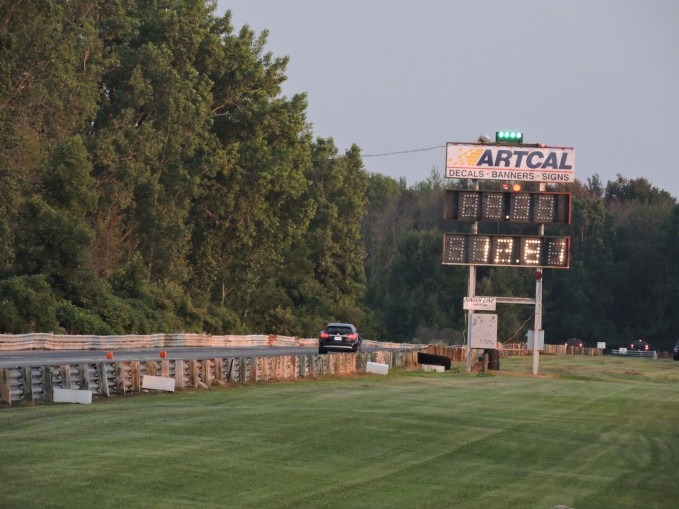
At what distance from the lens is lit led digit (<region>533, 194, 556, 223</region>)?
46938mm

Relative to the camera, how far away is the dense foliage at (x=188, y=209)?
2613 inches

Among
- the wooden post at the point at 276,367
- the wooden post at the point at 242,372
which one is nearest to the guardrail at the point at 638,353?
the wooden post at the point at 276,367

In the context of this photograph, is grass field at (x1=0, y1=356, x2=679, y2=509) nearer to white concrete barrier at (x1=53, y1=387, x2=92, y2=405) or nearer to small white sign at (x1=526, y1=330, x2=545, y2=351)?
white concrete barrier at (x1=53, y1=387, x2=92, y2=405)

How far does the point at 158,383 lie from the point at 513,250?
20443 millimetres

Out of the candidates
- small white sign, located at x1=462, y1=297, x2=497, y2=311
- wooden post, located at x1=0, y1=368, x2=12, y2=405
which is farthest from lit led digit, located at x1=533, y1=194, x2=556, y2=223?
wooden post, located at x1=0, y1=368, x2=12, y2=405

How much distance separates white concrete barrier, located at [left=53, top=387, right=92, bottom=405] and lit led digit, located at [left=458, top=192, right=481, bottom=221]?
78.2 feet

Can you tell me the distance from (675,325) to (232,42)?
2564 inches

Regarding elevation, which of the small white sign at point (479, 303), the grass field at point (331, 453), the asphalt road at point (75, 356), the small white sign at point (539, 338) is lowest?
the grass field at point (331, 453)

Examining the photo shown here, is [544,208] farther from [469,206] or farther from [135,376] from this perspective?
[135,376]

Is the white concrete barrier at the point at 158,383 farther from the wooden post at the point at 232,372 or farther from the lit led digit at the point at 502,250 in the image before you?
the lit led digit at the point at 502,250

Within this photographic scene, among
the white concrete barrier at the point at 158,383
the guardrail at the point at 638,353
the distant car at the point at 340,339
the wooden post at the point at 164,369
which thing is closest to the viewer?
the white concrete barrier at the point at 158,383

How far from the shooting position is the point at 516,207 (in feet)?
155

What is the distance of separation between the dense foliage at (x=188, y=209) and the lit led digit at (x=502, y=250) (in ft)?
77.7

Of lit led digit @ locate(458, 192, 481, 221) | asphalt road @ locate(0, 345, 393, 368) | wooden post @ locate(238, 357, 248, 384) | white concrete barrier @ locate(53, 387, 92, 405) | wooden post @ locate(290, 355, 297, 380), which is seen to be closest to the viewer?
white concrete barrier @ locate(53, 387, 92, 405)
